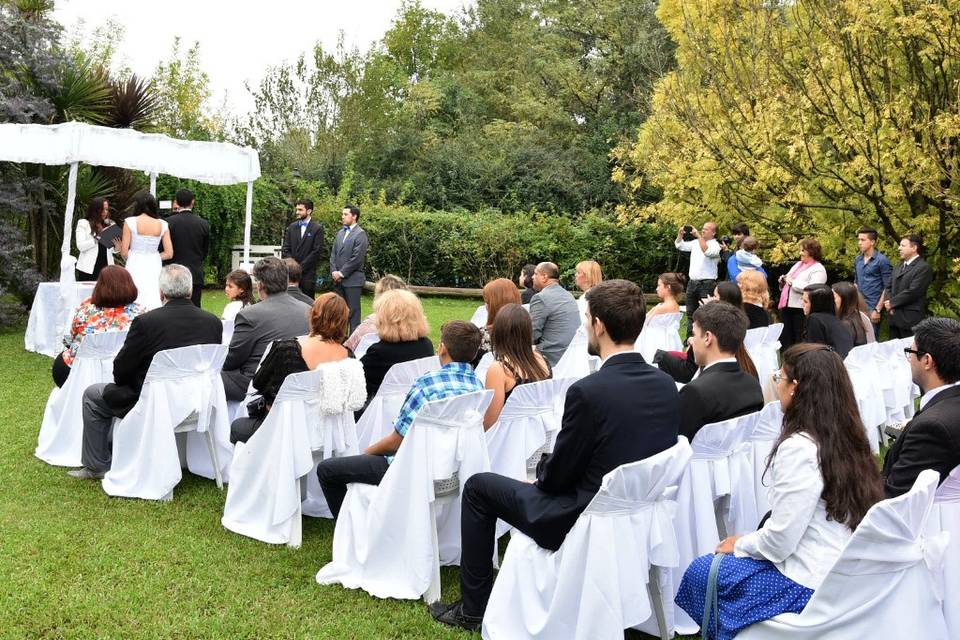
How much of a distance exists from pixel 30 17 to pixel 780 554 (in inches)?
497

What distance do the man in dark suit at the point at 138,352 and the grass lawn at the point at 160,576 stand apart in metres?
0.22

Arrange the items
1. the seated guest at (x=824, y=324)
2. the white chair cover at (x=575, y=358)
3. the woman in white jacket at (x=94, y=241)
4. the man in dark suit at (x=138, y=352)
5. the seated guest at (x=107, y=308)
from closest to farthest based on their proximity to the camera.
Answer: the man in dark suit at (x=138, y=352) → the seated guest at (x=107, y=308) → the seated guest at (x=824, y=324) → the white chair cover at (x=575, y=358) → the woman in white jacket at (x=94, y=241)

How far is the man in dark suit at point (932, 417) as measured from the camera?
3.13 metres

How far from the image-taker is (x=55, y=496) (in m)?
5.21

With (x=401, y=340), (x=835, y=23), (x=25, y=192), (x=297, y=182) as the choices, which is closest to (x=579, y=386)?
(x=401, y=340)

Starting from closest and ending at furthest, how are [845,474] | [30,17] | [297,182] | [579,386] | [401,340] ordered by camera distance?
[845,474], [579,386], [401,340], [30,17], [297,182]

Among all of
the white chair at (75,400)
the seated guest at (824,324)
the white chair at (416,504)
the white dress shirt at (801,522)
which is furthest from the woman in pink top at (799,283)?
the white dress shirt at (801,522)

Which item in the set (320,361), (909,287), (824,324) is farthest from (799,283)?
(320,361)

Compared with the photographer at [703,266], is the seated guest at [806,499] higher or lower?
lower

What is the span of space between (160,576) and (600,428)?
2.23 meters

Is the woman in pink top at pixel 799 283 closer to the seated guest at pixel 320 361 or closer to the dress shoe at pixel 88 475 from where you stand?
the seated guest at pixel 320 361

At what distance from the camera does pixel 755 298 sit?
24.3 feet

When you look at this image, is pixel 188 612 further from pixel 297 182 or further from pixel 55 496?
pixel 297 182

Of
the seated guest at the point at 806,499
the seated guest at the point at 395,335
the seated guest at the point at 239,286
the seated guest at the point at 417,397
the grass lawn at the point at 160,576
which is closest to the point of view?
the seated guest at the point at 806,499
